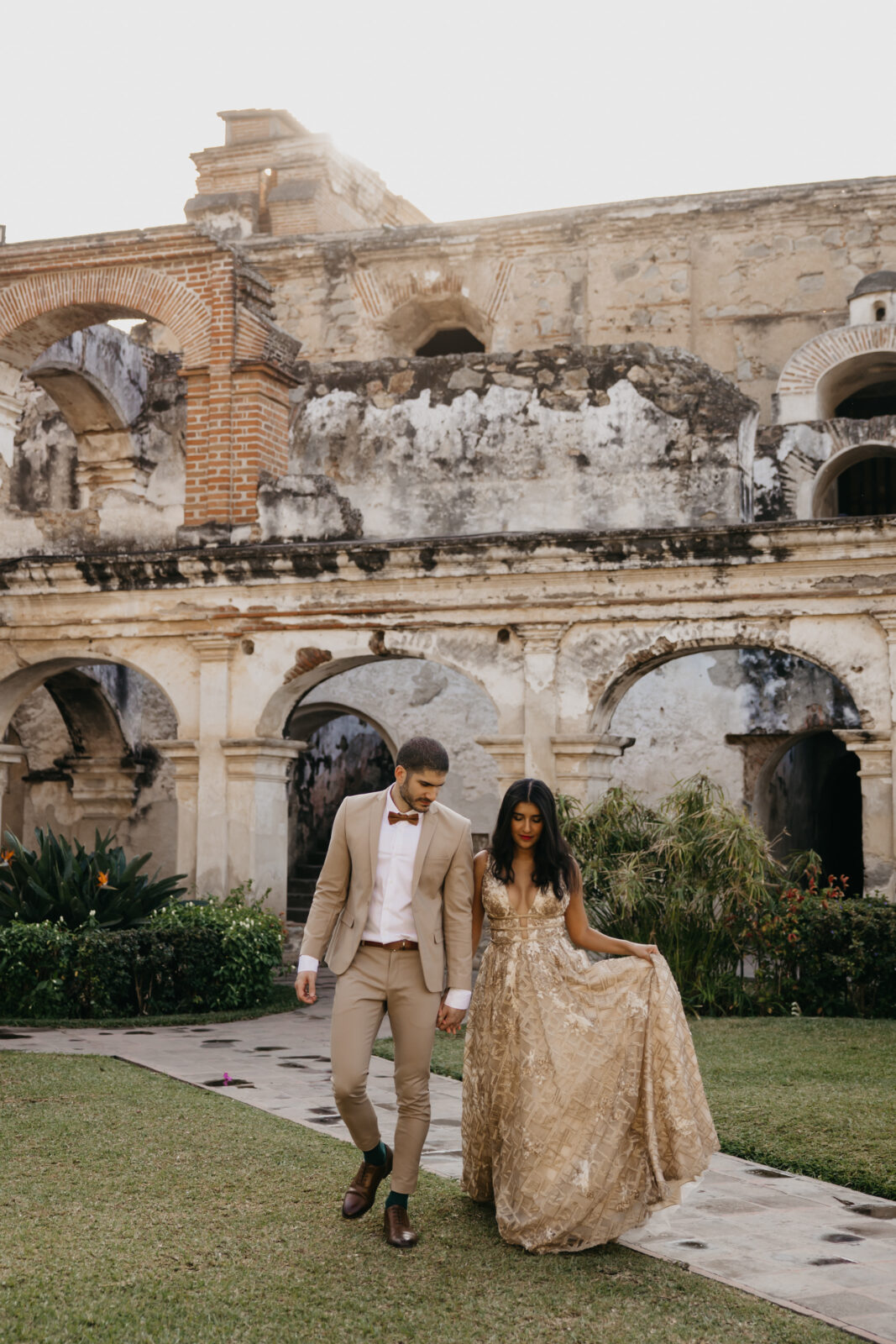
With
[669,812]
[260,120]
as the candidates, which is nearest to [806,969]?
[669,812]

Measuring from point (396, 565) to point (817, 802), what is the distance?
336 inches

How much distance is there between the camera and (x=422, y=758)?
4.71m

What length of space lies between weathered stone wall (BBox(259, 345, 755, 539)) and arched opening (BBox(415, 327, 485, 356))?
25.5ft

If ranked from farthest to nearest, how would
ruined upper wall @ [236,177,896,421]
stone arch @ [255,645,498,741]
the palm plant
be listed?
ruined upper wall @ [236,177,896,421] → stone arch @ [255,645,498,741] → the palm plant

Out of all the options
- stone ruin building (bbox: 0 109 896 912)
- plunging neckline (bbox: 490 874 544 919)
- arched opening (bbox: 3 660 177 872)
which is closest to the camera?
plunging neckline (bbox: 490 874 544 919)

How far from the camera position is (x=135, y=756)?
50.0 ft

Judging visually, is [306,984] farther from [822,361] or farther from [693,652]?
[822,361]

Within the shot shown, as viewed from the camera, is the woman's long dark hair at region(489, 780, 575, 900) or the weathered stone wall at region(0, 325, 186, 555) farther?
the weathered stone wall at region(0, 325, 186, 555)

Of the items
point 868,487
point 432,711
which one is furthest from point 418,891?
point 868,487

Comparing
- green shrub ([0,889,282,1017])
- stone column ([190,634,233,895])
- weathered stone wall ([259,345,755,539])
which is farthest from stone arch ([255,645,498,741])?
green shrub ([0,889,282,1017])

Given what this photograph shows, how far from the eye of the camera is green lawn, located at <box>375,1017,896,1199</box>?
5797 millimetres

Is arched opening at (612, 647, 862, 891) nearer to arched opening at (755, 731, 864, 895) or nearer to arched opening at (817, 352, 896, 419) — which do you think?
arched opening at (755, 731, 864, 895)

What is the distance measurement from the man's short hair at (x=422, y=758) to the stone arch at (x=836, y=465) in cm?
1113

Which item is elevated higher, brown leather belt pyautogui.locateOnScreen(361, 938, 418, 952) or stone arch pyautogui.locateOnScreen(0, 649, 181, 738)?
stone arch pyautogui.locateOnScreen(0, 649, 181, 738)
